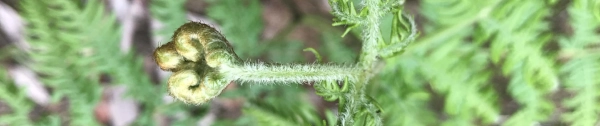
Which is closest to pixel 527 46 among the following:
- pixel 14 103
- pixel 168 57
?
pixel 168 57

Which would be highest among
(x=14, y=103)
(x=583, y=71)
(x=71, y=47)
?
(x=71, y=47)

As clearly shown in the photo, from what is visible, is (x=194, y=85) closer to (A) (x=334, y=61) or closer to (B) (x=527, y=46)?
(A) (x=334, y=61)

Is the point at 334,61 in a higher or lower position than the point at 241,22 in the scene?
lower

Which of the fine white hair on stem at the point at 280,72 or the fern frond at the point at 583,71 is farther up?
the fern frond at the point at 583,71

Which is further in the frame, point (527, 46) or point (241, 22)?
point (241, 22)

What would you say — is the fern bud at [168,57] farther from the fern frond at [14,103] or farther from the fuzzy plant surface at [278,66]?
the fern frond at [14,103]

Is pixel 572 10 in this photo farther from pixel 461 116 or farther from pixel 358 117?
pixel 358 117

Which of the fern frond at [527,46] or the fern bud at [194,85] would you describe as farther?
the fern frond at [527,46]

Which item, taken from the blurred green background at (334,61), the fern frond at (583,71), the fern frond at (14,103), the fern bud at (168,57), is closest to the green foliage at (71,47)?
the blurred green background at (334,61)

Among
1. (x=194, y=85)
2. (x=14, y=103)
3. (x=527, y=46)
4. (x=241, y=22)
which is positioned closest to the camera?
(x=194, y=85)
